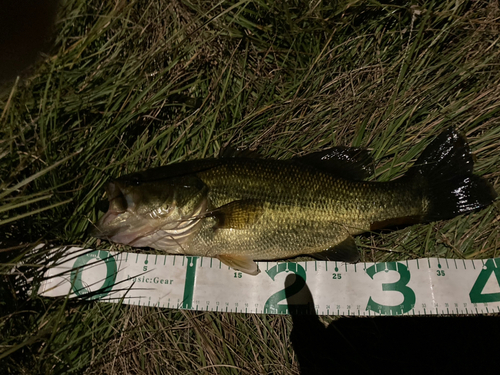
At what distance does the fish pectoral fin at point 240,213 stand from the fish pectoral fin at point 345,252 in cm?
60

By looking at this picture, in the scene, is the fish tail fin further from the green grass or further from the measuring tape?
the measuring tape

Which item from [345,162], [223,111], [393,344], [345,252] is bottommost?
[393,344]

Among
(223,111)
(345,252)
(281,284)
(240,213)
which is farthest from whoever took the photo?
(223,111)

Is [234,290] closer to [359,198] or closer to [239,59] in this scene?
[359,198]

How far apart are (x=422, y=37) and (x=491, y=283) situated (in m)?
1.97

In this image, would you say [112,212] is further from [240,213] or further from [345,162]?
[345,162]

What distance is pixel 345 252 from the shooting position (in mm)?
2244

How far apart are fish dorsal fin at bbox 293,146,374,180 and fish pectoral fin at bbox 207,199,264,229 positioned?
54cm

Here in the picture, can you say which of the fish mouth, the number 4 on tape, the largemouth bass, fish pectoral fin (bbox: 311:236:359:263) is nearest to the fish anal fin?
the largemouth bass

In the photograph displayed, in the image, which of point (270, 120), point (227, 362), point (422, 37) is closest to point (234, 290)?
point (227, 362)

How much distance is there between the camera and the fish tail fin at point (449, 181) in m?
2.22

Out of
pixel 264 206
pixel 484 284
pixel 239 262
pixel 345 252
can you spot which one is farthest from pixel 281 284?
pixel 484 284

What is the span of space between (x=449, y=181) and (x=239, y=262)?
1621mm

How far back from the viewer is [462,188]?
2.27m
